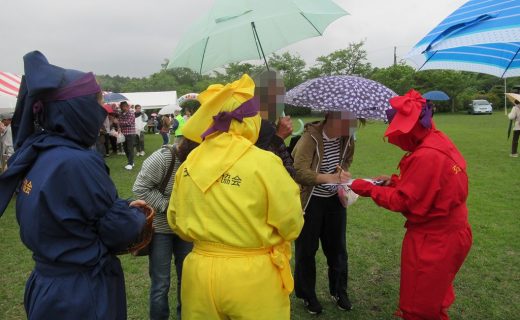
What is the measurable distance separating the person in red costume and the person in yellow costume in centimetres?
91

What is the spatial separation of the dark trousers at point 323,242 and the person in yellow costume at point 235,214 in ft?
4.59

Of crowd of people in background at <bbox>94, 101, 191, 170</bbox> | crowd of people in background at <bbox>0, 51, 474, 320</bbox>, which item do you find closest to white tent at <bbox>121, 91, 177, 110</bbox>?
crowd of people in background at <bbox>94, 101, 191, 170</bbox>

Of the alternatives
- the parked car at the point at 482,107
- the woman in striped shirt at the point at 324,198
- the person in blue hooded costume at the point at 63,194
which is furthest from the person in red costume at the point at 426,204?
the parked car at the point at 482,107

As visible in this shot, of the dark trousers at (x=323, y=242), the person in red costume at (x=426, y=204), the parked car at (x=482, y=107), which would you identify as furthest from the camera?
the parked car at (x=482, y=107)

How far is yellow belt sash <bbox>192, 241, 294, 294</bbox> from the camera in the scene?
2.05 meters

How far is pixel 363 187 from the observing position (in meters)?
2.90

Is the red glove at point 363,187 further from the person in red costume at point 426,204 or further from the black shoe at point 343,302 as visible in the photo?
the black shoe at point 343,302

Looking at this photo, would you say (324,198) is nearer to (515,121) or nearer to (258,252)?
(258,252)

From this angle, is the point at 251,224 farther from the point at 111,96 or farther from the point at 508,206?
the point at 111,96

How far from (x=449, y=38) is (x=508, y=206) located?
5563mm

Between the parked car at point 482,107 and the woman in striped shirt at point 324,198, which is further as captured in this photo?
the parked car at point 482,107

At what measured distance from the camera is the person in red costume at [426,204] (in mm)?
2535

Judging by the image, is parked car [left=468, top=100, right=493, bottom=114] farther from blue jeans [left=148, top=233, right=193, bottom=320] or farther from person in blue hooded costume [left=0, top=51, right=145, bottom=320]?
person in blue hooded costume [left=0, top=51, right=145, bottom=320]

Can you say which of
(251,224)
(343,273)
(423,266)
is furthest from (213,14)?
(343,273)
